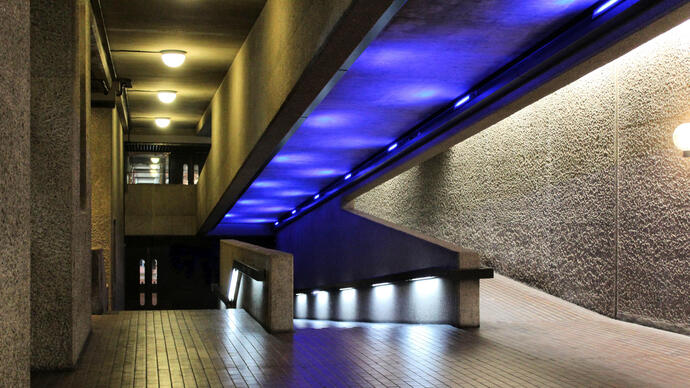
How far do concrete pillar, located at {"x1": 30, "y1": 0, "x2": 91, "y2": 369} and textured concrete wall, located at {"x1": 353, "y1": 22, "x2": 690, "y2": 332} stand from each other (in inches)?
249

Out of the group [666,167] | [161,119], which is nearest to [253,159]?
[666,167]

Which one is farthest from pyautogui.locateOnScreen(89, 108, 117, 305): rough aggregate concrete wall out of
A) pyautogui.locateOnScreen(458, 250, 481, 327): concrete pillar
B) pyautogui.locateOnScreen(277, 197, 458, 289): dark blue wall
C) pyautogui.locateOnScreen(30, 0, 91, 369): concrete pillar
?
pyautogui.locateOnScreen(458, 250, 481, 327): concrete pillar

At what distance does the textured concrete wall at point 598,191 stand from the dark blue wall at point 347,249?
1.94 m

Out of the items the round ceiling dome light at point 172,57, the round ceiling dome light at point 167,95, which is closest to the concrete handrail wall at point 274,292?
the round ceiling dome light at point 172,57

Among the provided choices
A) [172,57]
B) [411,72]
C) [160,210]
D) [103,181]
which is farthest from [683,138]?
[160,210]

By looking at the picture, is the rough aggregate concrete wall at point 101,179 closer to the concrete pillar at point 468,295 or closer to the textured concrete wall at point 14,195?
the concrete pillar at point 468,295

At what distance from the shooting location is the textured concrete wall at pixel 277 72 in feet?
20.3

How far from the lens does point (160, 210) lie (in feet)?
78.5

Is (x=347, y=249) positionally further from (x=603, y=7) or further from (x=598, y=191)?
(x=603, y=7)

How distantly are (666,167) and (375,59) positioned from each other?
12.2 feet

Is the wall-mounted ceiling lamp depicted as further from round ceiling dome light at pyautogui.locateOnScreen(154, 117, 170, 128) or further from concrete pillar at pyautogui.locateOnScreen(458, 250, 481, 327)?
round ceiling dome light at pyautogui.locateOnScreen(154, 117, 170, 128)

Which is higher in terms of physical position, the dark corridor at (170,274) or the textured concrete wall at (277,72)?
the textured concrete wall at (277,72)

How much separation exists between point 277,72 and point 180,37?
3.80m

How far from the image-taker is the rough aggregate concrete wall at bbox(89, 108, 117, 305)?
45.2 feet
